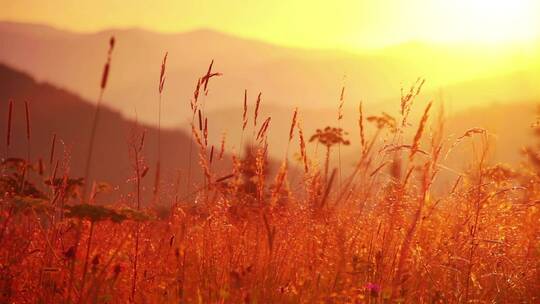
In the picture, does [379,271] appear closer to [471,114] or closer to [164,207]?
[164,207]

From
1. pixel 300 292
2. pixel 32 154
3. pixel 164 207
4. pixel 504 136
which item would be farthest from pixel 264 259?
pixel 504 136

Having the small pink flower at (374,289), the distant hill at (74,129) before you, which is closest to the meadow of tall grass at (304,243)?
the small pink flower at (374,289)

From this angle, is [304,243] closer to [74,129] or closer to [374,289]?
[374,289]

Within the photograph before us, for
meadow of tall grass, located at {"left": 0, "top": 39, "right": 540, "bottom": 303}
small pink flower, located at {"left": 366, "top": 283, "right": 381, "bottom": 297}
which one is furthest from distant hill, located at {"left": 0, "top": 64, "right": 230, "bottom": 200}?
small pink flower, located at {"left": 366, "top": 283, "right": 381, "bottom": 297}

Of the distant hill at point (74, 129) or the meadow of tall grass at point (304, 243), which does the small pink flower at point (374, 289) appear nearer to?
the meadow of tall grass at point (304, 243)

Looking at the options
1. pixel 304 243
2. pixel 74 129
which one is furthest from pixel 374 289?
pixel 74 129

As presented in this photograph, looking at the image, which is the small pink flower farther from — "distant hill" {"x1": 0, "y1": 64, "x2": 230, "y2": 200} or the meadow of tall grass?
"distant hill" {"x1": 0, "y1": 64, "x2": 230, "y2": 200}

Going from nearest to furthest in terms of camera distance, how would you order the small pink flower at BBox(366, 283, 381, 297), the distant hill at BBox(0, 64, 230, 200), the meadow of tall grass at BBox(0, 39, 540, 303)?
the small pink flower at BBox(366, 283, 381, 297), the meadow of tall grass at BBox(0, 39, 540, 303), the distant hill at BBox(0, 64, 230, 200)

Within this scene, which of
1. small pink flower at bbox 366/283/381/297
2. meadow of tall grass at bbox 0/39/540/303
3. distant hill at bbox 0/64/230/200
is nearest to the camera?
small pink flower at bbox 366/283/381/297

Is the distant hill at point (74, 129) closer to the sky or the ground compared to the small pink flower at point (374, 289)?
closer to the sky

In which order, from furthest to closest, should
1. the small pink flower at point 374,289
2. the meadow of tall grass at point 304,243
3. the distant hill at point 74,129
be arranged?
the distant hill at point 74,129 < the meadow of tall grass at point 304,243 < the small pink flower at point 374,289

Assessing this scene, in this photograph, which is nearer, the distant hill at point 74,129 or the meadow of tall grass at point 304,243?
the meadow of tall grass at point 304,243

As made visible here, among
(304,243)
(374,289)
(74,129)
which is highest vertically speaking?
(74,129)

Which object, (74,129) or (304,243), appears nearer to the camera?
(304,243)
